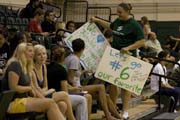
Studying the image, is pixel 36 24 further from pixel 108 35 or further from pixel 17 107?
pixel 17 107

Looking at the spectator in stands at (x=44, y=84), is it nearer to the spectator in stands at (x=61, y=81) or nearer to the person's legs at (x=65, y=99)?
the person's legs at (x=65, y=99)

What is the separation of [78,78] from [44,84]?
94 cm

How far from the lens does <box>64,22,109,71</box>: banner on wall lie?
938 cm

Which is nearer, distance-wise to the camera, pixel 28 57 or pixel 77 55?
pixel 28 57

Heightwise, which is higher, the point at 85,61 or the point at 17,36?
the point at 17,36

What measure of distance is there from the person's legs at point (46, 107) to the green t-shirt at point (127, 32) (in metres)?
2.52

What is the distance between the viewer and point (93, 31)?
31.2 ft

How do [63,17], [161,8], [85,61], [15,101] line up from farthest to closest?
[161,8]
[63,17]
[85,61]
[15,101]

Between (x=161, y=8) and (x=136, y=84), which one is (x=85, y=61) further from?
(x=161, y=8)

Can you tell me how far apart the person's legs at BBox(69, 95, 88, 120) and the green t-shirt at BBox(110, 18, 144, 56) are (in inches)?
66.5

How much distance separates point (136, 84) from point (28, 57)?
2.52 m

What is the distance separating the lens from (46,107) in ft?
22.1

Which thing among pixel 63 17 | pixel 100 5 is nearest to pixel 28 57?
pixel 63 17

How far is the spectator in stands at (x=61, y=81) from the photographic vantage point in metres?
7.62
